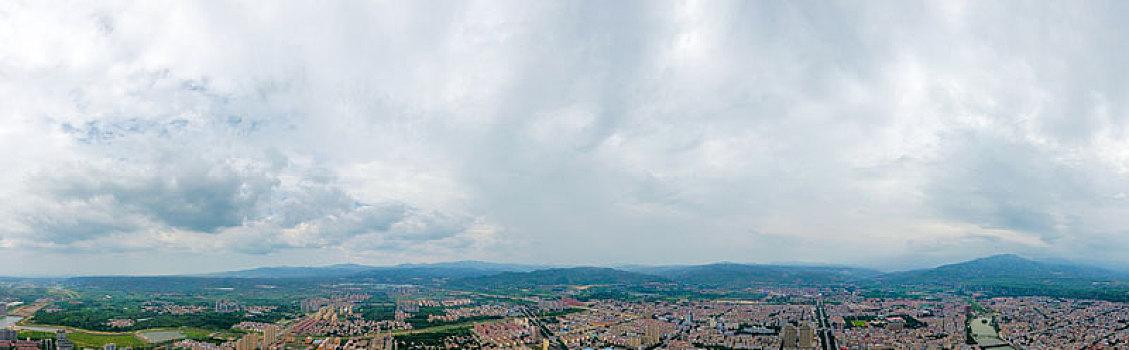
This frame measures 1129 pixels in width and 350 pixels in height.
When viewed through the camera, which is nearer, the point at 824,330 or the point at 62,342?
the point at 62,342

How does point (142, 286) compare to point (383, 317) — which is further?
point (142, 286)

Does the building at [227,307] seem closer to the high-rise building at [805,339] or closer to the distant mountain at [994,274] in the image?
the high-rise building at [805,339]

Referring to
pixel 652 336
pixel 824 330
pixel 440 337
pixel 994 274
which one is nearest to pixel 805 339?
pixel 824 330

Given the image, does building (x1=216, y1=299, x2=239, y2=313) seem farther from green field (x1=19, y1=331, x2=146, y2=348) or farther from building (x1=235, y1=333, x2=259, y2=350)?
building (x1=235, y1=333, x2=259, y2=350)

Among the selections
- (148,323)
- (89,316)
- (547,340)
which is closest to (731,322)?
(547,340)

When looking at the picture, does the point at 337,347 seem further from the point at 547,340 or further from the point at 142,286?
the point at 142,286

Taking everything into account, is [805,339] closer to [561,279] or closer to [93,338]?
[93,338]

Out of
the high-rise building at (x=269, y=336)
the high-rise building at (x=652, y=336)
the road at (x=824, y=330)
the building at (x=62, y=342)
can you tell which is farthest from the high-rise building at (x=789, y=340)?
the building at (x=62, y=342)
